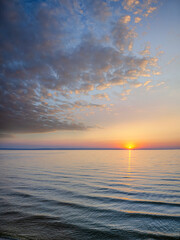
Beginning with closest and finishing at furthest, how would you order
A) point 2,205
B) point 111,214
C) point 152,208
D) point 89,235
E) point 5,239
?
point 5,239 < point 89,235 < point 111,214 < point 152,208 < point 2,205

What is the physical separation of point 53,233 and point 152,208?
6.16 meters

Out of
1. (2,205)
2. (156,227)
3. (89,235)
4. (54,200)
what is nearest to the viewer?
(89,235)

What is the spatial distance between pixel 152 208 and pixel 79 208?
4560 mm

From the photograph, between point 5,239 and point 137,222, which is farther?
point 137,222

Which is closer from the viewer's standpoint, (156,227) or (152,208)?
(156,227)

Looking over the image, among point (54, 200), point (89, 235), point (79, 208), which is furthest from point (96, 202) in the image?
point (89, 235)

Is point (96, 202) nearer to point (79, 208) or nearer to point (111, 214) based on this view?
point (79, 208)

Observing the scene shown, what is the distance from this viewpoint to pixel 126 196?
11.5 metres

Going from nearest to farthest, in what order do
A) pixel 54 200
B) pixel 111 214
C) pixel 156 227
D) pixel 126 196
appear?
pixel 156 227
pixel 111 214
pixel 54 200
pixel 126 196

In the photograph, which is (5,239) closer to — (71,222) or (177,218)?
(71,222)

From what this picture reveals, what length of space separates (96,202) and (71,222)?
3.26 meters

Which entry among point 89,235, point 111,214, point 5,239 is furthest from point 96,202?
point 5,239

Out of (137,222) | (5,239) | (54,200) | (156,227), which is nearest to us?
(5,239)

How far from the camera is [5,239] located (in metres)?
5.52
